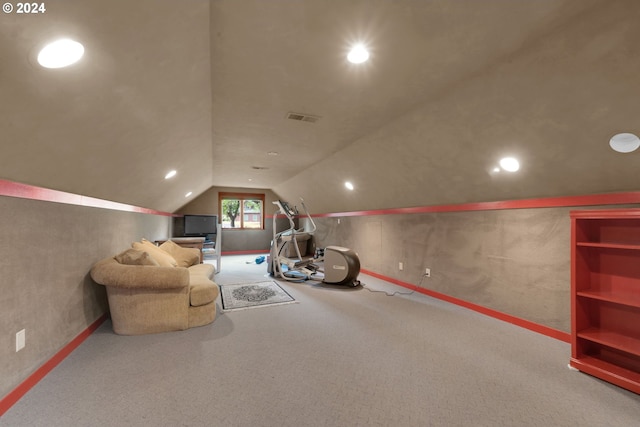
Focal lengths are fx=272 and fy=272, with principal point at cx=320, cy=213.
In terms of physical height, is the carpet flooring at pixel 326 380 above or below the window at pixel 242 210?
below

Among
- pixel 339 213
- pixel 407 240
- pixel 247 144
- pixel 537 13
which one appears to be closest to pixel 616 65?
pixel 537 13

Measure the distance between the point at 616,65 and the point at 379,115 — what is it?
1886mm

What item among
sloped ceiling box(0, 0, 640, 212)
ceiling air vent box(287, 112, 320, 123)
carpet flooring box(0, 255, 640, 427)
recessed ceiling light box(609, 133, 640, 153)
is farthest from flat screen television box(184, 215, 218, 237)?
recessed ceiling light box(609, 133, 640, 153)

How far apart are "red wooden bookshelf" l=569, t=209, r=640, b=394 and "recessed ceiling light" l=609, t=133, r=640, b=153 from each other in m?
0.47

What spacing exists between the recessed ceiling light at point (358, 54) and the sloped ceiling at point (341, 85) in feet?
0.20

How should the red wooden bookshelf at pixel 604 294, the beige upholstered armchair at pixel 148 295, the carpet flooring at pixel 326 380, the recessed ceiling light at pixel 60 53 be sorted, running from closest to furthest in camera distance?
the recessed ceiling light at pixel 60 53 < the carpet flooring at pixel 326 380 < the red wooden bookshelf at pixel 604 294 < the beige upholstered armchair at pixel 148 295

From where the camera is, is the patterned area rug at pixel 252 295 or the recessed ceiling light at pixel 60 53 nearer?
the recessed ceiling light at pixel 60 53

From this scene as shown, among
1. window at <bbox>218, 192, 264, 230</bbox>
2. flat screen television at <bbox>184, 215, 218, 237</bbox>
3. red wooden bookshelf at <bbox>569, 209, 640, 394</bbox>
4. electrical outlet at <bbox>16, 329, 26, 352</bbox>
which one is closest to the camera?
electrical outlet at <bbox>16, 329, 26, 352</bbox>

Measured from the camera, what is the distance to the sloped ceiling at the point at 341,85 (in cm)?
151

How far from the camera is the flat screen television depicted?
313 inches

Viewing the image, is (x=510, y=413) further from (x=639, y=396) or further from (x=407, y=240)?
(x=407, y=240)

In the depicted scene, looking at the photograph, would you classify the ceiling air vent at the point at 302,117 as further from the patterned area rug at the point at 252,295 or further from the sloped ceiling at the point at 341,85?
the patterned area rug at the point at 252,295

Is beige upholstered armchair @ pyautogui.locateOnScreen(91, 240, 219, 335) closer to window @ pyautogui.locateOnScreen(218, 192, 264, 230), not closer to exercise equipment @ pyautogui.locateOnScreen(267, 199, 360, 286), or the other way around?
exercise equipment @ pyautogui.locateOnScreen(267, 199, 360, 286)

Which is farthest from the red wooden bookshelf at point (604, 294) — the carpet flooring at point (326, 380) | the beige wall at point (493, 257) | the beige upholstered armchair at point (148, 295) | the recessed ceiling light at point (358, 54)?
the beige upholstered armchair at point (148, 295)
